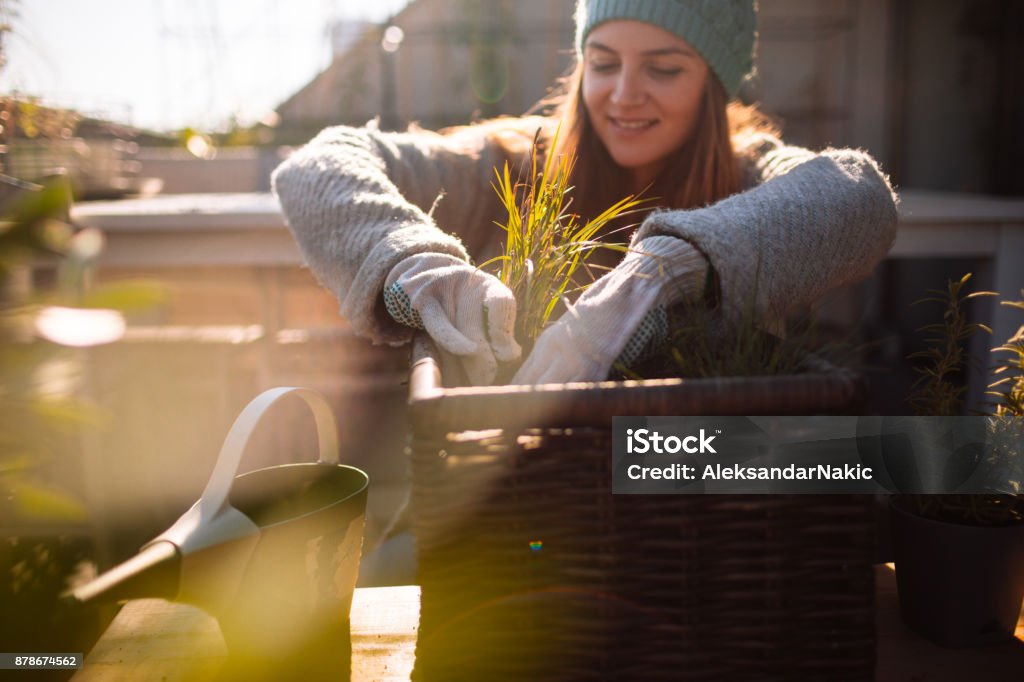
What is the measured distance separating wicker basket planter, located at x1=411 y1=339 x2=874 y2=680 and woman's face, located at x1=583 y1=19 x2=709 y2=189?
85 centimetres

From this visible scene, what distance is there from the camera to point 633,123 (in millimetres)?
1216

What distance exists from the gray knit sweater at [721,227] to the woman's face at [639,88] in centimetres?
22

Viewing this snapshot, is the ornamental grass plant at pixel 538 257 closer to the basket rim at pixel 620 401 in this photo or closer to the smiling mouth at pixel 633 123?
the basket rim at pixel 620 401

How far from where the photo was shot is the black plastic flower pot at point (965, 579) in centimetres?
60

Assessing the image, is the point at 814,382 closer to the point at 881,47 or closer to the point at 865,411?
the point at 865,411

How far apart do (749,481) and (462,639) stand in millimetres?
211

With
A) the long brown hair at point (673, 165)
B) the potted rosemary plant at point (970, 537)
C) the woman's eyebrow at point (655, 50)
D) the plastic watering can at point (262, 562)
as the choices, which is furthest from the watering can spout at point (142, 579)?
the woman's eyebrow at point (655, 50)

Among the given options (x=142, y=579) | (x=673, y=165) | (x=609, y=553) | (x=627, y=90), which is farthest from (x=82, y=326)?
(x=673, y=165)

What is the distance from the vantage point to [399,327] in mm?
771

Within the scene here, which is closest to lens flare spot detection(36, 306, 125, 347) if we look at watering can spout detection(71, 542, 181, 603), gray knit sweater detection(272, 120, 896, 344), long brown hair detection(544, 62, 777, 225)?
watering can spout detection(71, 542, 181, 603)

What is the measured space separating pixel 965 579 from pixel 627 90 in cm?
84

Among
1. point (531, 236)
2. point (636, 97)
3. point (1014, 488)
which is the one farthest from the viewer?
point (636, 97)

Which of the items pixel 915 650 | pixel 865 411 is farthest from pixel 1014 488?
pixel 865 411

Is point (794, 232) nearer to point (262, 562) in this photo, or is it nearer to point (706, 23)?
point (262, 562)
